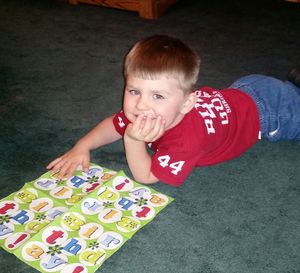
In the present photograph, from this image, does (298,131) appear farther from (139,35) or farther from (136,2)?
(136,2)

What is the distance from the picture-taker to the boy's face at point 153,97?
0.87 m

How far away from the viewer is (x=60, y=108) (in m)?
1.38

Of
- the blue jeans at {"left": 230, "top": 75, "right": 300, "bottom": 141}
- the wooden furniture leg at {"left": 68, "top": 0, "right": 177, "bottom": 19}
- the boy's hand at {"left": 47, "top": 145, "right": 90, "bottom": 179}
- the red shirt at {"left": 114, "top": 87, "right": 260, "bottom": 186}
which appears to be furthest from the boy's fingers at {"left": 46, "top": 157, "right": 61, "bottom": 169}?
the wooden furniture leg at {"left": 68, "top": 0, "right": 177, "bottom": 19}

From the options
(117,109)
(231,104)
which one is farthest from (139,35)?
(231,104)

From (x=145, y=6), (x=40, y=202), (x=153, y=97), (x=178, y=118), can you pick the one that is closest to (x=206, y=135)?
(x=178, y=118)

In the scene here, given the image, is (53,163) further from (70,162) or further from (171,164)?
(171,164)

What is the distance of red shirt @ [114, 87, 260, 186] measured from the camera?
0.94m

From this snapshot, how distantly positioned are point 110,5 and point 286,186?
150 cm

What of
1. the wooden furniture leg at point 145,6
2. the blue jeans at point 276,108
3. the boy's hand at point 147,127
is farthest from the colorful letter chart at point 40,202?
the wooden furniture leg at point 145,6

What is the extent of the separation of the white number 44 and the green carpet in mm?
99

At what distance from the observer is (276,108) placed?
3.89 feet

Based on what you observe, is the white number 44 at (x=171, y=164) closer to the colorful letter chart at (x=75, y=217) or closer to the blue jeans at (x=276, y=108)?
the colorful letter chart at (x=75, y=217)

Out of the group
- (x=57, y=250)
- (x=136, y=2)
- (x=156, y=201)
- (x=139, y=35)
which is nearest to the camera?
(x=57, y=250)

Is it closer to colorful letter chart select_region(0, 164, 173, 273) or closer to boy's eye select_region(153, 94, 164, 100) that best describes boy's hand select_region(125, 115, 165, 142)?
boy's eye select_region(153, 94, 164, 100)
